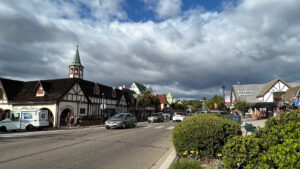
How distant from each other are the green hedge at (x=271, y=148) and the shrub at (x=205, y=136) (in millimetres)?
1831

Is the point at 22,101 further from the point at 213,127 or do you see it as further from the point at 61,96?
the point at 213,127

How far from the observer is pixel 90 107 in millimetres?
32719

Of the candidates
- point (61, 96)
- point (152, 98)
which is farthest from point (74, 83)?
point (152, 98)

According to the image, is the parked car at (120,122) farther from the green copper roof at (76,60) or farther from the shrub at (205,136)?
the green copper roof at (76,60)

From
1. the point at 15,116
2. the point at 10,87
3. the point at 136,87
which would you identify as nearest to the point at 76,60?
the point at 10,87

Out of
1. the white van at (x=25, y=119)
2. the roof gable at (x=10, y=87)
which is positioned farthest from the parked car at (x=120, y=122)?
the roof gable at (x=10, y=87)

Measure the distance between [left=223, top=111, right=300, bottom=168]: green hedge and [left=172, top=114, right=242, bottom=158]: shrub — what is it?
1831 millimetres

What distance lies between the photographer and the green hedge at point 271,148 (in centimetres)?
315

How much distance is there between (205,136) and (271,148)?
10.1 feet

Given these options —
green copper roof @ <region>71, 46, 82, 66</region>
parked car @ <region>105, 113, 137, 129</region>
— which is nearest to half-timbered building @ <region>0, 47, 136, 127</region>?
parked car @ <region>105, 113, 137, 129</region>

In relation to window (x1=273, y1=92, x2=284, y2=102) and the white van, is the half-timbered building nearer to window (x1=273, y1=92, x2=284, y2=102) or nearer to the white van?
the white van

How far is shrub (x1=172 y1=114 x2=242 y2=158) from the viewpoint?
21.3 ft

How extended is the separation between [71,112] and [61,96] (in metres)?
3.36

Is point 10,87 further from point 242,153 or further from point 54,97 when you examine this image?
point 242,153
